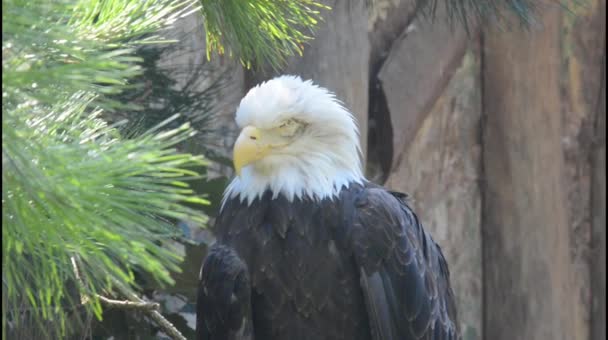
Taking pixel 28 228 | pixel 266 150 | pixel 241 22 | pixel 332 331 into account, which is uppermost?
pixel 241 22

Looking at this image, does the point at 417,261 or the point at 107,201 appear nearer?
the point at 107,201

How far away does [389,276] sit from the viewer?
2.56 meters

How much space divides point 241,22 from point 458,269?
245 centimetres

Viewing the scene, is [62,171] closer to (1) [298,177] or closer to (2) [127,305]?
(2) [127,305]

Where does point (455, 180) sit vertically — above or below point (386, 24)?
below

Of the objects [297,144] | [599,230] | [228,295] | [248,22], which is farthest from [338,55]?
[599,230]

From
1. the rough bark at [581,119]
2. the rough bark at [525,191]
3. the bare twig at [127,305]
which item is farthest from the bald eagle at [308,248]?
the rough bark at [581,119]

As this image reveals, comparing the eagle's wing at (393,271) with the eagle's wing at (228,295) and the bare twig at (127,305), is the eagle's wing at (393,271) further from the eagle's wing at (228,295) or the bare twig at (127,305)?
the bare twig at (127,305)

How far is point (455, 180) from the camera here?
14.0ft

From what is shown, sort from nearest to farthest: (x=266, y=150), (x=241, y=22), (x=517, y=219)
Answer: (x=241, y=22)
(x=266, y=150)
(x=517, y=219)

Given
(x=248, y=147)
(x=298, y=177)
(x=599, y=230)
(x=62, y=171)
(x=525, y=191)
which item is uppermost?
(x=62, y=171)

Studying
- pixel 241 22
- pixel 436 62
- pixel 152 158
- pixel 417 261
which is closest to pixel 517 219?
pixel 436 62

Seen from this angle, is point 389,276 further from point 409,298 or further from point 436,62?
point 436,62

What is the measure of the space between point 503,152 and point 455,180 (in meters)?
0.21
